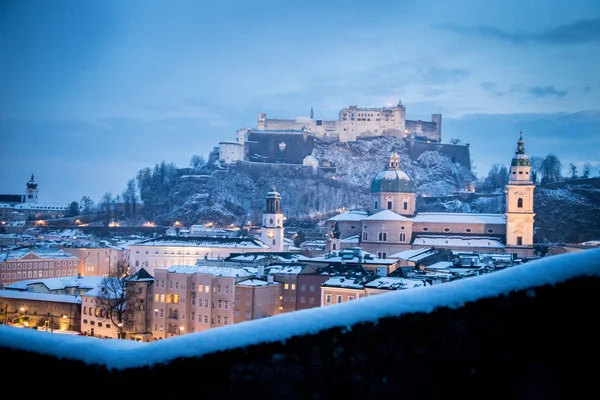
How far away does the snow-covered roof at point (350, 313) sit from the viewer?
4211 millimetres

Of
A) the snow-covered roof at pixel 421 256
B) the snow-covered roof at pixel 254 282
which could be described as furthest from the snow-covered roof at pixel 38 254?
the snow-covered roof at pixel 421 256

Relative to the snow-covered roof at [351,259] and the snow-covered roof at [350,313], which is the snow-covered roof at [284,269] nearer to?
the snow-covered roof at [351,259]

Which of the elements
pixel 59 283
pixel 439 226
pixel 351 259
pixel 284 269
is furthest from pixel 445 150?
pixel 59 283

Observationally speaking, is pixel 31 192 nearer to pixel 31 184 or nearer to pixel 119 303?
pixel 31 184

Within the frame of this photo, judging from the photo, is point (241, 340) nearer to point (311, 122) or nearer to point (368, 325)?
point (368, 325)

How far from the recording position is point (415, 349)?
429 centimetres

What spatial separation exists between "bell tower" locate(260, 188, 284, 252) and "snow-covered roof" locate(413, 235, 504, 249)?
1248cm

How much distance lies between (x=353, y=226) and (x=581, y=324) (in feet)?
191

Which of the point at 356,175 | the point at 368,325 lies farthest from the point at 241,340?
the point at 356,175

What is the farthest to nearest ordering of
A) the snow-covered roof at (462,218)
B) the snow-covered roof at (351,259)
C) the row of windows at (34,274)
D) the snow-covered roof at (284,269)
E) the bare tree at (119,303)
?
1. the snow-covered roof at (462,218)
2. the row of windows at (34,274)
3. the snow-covered roof at (351,259)
4. the snow-covered roof at (284,269)
5. the bare tree at (119,303)

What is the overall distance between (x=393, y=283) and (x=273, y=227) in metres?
31.3

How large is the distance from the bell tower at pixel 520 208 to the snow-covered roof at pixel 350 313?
53.0 metres

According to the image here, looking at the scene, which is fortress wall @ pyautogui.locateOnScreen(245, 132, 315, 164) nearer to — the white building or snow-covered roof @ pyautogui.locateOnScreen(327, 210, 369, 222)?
the white building

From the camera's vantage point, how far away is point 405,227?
5812 cm
